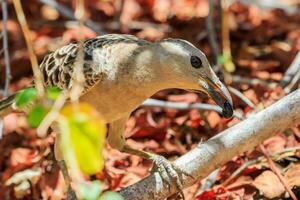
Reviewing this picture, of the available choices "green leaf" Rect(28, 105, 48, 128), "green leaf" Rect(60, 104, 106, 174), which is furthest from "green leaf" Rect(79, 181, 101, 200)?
"green leaf" Rect(28, 105, 48, 128)

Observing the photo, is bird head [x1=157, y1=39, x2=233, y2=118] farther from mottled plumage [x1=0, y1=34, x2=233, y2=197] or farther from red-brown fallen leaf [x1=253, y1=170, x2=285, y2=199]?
red-brown fallen leaf [x1=253, y1=170, x2=285, y2=199]

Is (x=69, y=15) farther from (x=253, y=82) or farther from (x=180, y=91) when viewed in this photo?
(x=253, y=82)

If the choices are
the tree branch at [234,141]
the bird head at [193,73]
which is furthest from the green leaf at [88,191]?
the bird head at [193,73]

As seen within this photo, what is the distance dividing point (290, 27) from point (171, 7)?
1235mm

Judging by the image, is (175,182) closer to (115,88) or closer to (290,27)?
(115,88)

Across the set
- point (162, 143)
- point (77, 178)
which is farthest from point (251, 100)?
point (77, 178)

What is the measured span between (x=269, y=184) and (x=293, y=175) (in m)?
0.16

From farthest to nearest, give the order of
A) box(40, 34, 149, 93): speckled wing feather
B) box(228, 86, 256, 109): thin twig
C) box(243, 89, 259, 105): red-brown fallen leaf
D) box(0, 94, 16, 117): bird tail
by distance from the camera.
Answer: box(243, 89, 259, 105): red-brown fallen leaf → box(228, 86, 256, 109): thin twig → box(0, 94, 16, 117): bird tail → box(40, 34, 149, 93): speckled wing feather

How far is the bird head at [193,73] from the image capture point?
358cm

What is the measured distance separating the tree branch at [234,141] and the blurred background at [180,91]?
0.39m

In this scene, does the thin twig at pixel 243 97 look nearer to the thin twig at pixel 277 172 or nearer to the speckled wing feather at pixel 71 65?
the thin twig at pixel 277 172

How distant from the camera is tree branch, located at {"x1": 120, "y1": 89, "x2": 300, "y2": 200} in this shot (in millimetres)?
3580

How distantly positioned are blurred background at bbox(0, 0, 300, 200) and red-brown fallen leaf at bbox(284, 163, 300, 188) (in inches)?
0.6

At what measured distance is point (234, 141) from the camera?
143 inches
